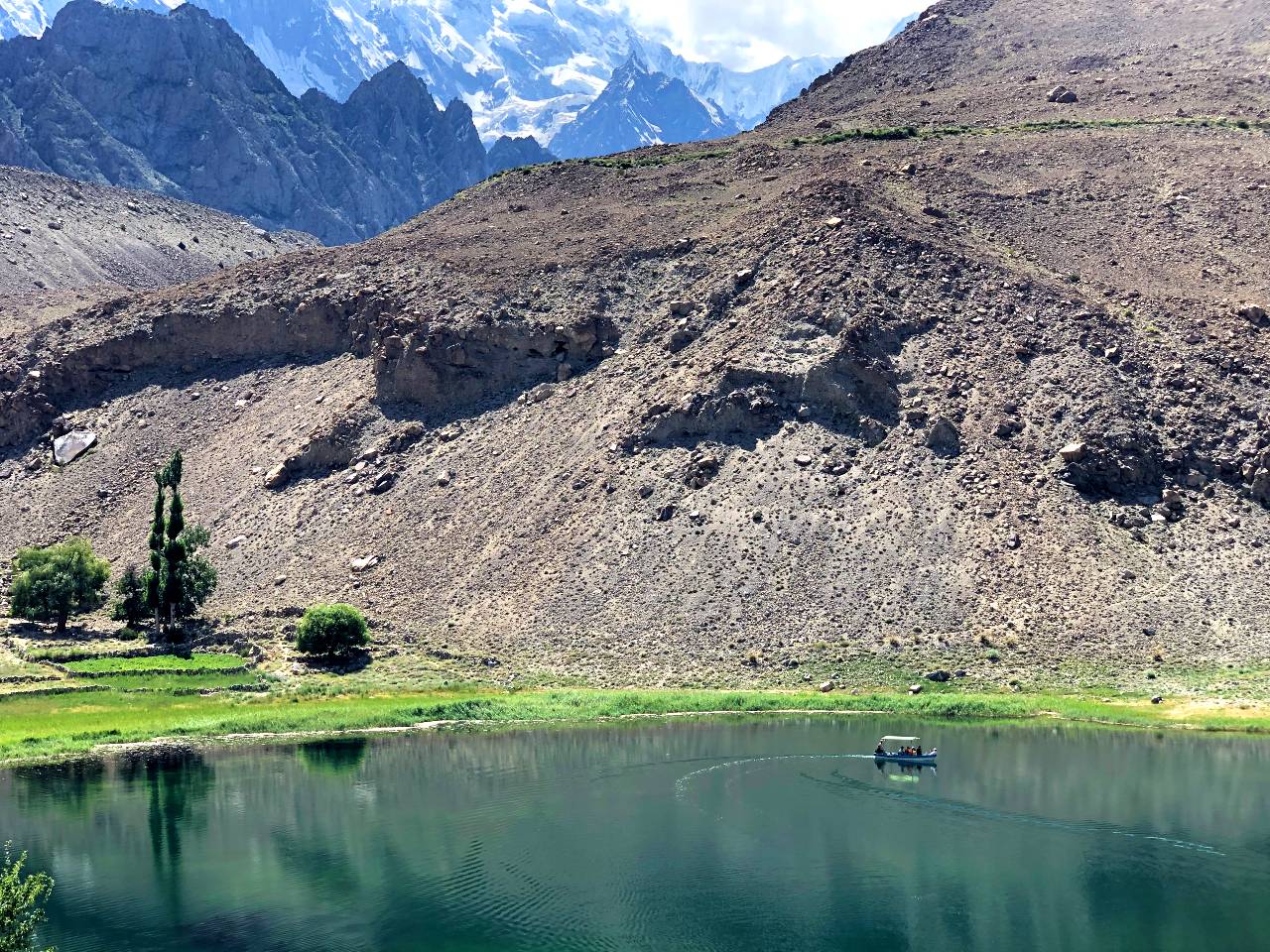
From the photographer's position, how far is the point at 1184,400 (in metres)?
89.6

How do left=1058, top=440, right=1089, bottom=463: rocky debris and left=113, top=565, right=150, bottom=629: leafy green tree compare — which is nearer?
left=1058, top=440, right=1089, bottom=463: rocky debris

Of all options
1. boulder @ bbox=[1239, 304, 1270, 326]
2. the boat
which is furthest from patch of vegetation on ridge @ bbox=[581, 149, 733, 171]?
the boat

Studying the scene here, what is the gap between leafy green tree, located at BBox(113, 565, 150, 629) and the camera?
86.5 m

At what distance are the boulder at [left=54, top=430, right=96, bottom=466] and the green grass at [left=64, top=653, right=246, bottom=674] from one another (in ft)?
110

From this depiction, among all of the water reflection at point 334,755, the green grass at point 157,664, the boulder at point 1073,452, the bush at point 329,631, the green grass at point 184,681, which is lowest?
the water reflection at point 334,755

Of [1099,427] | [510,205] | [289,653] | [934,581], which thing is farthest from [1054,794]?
[510,205]

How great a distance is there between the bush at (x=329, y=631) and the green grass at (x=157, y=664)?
157 inches

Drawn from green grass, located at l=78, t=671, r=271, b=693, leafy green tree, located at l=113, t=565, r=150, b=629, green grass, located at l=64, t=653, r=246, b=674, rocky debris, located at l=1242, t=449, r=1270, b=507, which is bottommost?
green grass, located at l=78, t=671, r=271, b=693

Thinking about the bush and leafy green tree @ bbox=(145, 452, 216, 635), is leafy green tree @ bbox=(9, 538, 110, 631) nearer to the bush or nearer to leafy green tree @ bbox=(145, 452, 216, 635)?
leafy green tree @ bbox=(145, 452, 216, 635)

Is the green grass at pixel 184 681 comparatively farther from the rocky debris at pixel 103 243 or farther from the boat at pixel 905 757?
the rocky debris at pixel 103 243

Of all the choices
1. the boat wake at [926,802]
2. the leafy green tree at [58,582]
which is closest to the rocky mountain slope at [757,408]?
the leafy green tree at [58,582]

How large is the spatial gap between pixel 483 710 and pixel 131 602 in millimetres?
28028

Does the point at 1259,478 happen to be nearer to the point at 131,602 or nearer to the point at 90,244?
the point at 131,602

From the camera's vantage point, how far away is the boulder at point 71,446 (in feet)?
357
